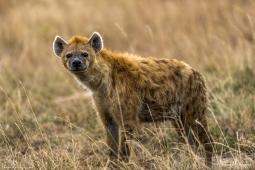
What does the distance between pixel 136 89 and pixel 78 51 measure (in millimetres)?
625

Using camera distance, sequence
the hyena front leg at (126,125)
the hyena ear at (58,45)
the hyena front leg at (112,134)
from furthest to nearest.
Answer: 1. the hyena ear at (58,45)
2. the hyena front leg at (112,134)
3. the hyena front leg at (126,125)

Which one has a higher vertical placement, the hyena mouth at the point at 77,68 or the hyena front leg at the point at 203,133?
the hyena mouth at the point at 77,68

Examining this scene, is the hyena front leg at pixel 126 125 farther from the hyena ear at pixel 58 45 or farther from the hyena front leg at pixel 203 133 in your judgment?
the hyena ear at pixel 58 45

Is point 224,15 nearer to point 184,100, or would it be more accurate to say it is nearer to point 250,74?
point 250,74

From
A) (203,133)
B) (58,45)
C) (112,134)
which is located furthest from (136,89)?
(58,45)

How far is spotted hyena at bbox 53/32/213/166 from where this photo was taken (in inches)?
195

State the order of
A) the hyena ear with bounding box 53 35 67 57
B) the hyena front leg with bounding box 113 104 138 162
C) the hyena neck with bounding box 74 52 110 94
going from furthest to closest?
the hyena ear with bounding box 53 35 67 57 → the hyena neck with bounding box 74 52 110 94 → the hyena front leg with bounding box 113 104 138 162

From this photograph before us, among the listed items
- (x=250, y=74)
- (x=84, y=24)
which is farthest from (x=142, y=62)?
(x=84, y=24)

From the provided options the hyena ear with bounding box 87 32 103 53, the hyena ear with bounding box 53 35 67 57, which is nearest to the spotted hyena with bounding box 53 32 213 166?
the hyena ear with bounding box 87 32 103 53

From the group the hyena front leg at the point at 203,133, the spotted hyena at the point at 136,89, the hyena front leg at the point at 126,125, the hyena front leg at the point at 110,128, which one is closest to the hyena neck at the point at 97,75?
the spotted hyena at the point at 136,89

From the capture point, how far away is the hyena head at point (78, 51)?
4.95 m

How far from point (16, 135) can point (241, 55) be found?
3638mm

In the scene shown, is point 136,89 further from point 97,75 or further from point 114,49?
point 114,49

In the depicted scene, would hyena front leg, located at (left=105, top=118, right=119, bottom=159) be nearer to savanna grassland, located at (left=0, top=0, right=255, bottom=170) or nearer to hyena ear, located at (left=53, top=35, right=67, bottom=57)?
savanna grassland, located at (left=0, top=0, right=255, bottom=170)
